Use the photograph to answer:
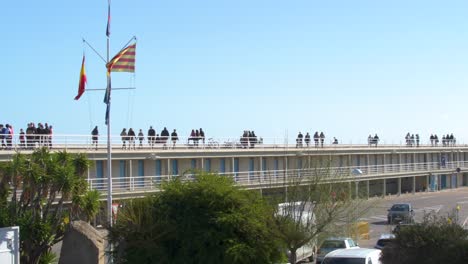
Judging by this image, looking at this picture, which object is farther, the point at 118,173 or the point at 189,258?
the point at 118,173

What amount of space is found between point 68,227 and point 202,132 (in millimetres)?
28408

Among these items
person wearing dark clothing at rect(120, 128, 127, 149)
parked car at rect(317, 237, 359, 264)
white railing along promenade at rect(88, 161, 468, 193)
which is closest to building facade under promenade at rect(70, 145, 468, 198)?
white railing along promenade at rect(88, 161, 468, 193)

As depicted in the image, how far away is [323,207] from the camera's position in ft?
68.7

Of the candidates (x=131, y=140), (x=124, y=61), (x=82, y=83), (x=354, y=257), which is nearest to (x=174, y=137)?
(x=131, y=140)

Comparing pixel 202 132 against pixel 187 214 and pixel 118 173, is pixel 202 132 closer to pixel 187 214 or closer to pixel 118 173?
pixel 118 173

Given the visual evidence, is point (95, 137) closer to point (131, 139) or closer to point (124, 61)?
point (131, 139)

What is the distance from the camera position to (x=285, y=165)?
28625mm

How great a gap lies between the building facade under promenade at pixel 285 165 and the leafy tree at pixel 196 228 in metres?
1.26

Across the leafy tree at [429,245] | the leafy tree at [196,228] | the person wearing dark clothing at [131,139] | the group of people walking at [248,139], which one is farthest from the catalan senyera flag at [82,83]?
the group of people walking at [248,139]

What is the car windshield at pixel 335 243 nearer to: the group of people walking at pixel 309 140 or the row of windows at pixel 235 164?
the row of windows at pixel 235 164

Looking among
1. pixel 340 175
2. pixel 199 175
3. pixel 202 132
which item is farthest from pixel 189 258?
pixel 202 132

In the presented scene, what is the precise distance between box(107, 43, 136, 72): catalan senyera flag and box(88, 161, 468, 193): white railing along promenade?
4.24 metres

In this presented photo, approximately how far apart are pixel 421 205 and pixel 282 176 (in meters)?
28.4

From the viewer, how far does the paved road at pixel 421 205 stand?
4106 centimetres
